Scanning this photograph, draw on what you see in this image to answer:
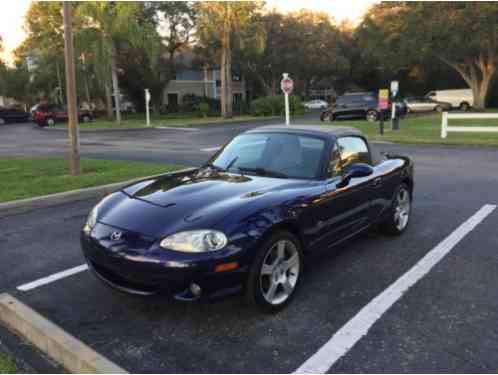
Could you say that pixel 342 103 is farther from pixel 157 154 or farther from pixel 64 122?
pixel 64 122

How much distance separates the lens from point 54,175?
912cm

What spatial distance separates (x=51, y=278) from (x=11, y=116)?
40076 mm

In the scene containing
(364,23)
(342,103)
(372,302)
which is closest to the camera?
(372,302)

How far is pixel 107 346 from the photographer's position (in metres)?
3.09

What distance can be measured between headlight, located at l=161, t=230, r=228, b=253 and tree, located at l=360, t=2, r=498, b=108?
28.6m

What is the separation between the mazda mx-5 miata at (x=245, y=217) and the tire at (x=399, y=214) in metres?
0.29

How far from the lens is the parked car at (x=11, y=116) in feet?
126

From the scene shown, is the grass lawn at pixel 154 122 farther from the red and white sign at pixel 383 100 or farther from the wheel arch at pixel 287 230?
the wheel arch at pixel 287 230

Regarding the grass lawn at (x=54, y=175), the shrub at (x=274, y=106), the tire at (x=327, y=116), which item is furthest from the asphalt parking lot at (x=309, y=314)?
the shrub at (x=274, y=106)

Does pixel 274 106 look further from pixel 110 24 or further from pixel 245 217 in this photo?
pixel 245 217

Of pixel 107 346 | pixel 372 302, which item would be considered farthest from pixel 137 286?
pixel 372 302

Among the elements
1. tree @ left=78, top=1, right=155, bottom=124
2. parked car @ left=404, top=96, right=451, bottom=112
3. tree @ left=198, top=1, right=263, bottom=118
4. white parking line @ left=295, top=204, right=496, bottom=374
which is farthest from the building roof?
parked car @ left=404, top=96, right=451, bottom=112

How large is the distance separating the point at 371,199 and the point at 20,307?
3461 mm

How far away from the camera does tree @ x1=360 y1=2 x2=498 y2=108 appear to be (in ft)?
87.8
